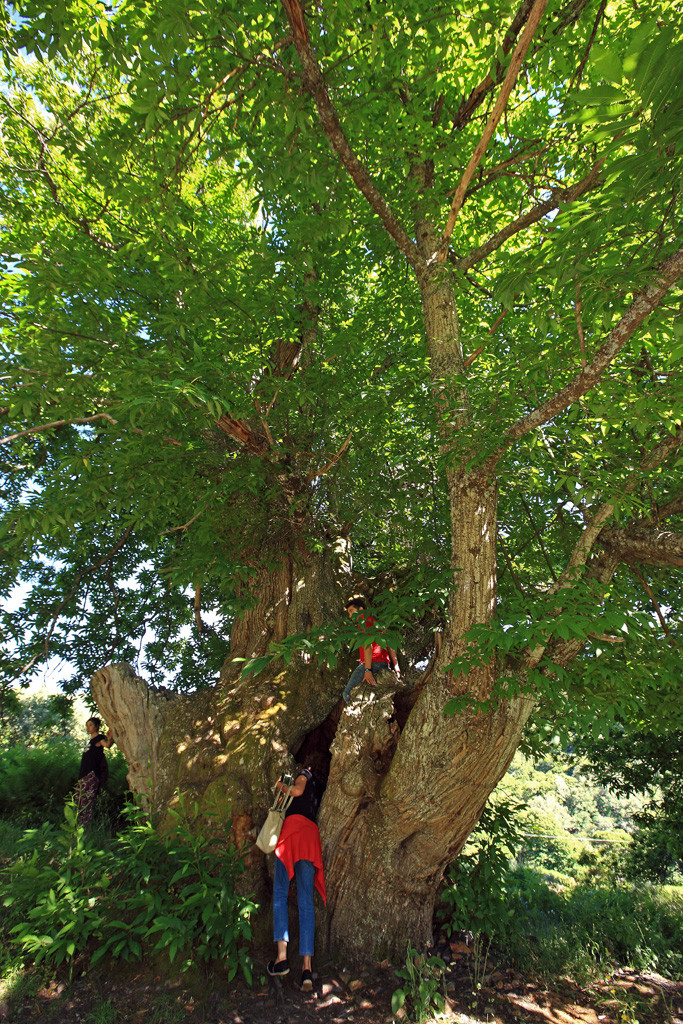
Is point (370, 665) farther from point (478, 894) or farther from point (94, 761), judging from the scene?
point (94, 761)

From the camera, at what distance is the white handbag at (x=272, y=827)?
441 cm

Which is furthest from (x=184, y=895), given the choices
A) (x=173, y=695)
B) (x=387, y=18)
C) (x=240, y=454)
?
(x=387, y=18)

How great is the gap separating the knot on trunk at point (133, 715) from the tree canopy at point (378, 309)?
155 centimetres

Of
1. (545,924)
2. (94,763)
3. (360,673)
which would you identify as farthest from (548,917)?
(94,763)

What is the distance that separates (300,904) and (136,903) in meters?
1.24

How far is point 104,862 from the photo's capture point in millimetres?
4559

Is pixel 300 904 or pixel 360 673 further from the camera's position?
pixel 360 673

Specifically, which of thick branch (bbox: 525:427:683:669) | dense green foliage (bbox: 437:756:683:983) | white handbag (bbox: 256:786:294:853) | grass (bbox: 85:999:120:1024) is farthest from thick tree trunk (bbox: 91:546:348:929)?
thick branch (bbox: 525:427:683:669)

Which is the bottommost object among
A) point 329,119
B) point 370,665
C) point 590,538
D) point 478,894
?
point 478,894

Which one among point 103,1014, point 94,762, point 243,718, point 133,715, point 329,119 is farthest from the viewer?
point 94,762

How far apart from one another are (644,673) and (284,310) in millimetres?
4179

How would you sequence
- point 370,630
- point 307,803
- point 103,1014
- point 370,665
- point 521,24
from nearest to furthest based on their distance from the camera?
point 103,1014 → point 370,630 → point 521,24 → point 307,803 → point 370,665

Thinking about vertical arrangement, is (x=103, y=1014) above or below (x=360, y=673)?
below

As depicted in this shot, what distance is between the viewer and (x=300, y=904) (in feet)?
14.0
